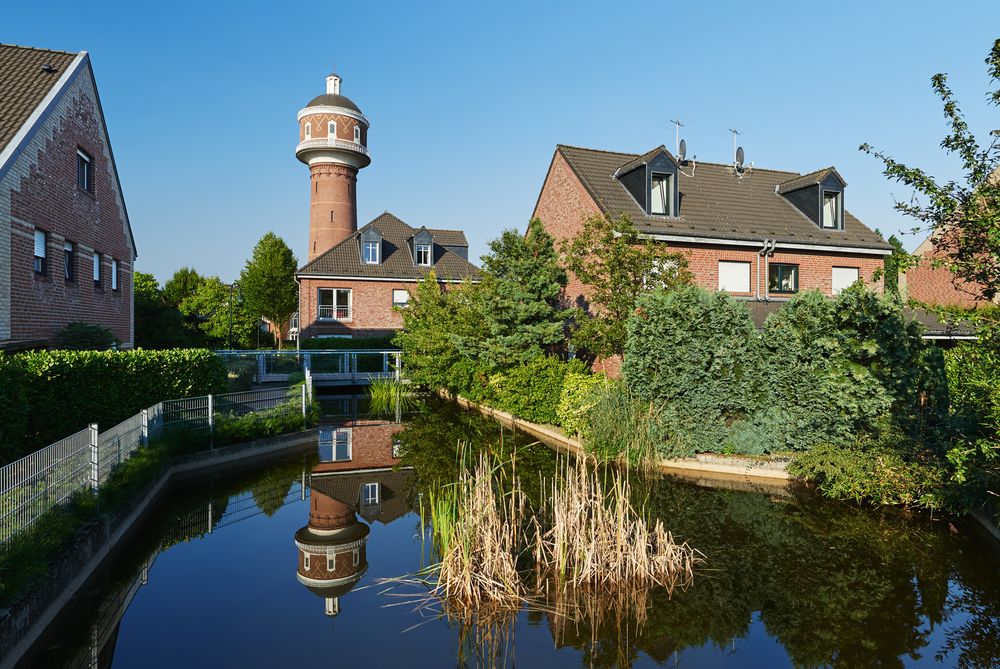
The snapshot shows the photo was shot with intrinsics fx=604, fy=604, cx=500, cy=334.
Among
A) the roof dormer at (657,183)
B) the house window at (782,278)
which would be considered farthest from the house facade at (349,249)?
the house window at (782,278)

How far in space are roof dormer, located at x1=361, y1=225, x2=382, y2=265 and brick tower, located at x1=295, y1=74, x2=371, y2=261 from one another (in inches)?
230

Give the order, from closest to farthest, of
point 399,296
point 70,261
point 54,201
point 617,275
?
point 54,201 → point 70,261 → point 617,275 → point 399,296

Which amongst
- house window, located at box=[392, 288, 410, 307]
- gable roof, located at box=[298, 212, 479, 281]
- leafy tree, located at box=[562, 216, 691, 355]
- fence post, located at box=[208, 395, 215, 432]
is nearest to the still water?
fence post, located at box=[208, 395, 215, 432]

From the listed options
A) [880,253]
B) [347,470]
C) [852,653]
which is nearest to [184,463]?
[347,470]

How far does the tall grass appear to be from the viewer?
822 inches

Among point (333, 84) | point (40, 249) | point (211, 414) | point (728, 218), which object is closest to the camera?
point (211, 414)

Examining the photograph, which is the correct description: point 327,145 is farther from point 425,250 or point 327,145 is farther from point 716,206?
point 716,206

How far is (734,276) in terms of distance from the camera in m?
20.0

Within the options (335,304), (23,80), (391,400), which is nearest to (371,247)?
(335,304)

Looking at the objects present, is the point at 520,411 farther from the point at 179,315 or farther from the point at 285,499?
the point at 179,315

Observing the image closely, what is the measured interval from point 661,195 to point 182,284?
140ft

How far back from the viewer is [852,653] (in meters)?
5.54

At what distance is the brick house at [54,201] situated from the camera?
1202 centimetres

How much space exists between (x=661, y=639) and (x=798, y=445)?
7111 millimetres
